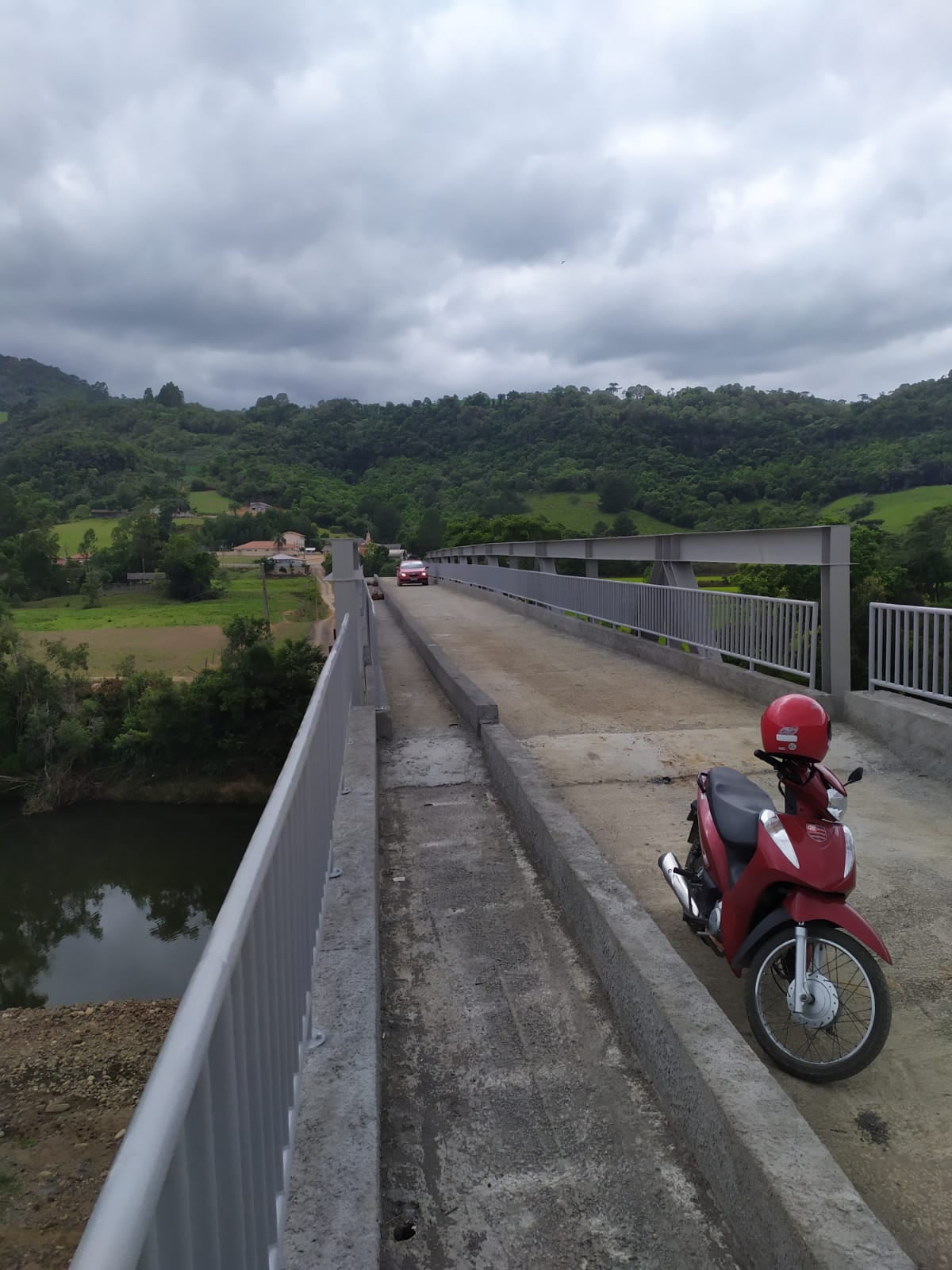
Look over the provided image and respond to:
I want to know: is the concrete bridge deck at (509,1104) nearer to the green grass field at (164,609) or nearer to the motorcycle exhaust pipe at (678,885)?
the motorcycle exhaust pipe at (678,885)

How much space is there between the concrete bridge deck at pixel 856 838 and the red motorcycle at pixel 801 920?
5.7 inches

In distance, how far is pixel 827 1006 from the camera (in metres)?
2.89

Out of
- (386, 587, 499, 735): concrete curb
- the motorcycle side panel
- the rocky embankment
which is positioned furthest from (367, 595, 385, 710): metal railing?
the rocky embankment

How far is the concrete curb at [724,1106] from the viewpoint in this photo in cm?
202

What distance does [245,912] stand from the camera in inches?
72.0

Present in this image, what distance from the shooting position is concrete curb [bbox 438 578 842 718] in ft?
27.5

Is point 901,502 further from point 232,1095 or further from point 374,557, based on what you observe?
point 232,1095

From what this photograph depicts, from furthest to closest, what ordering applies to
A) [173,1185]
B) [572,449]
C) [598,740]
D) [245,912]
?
[572,449]
[598,740]
[245,912]
[173,1185]

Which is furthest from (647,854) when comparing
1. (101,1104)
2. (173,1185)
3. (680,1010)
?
(101,1104)

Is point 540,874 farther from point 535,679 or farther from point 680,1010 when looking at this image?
point 535,679

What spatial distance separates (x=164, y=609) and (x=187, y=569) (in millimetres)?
6588

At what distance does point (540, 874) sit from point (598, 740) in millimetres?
2800

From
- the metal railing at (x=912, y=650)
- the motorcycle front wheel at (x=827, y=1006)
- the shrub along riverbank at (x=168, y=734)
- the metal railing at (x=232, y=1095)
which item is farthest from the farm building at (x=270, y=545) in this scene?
the motorcycle front wheel at (x=827, y=1006)

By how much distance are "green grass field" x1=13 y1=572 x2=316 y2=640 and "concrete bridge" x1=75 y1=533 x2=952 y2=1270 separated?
7358 centimetres
